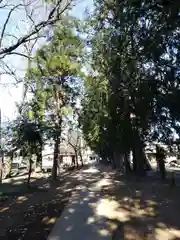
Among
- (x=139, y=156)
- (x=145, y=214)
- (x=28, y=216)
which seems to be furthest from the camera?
(x=139, y=156)

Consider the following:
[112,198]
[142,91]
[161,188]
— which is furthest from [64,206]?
[142,91]

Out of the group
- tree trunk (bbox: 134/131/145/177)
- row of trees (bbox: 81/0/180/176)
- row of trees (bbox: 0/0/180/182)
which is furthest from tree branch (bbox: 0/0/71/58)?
tree trunk (bbox: 134/131/145/177)

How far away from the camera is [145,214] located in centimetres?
848

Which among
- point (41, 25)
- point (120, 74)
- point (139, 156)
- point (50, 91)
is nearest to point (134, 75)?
point (120, 74)

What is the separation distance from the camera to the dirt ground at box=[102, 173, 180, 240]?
22.4ft

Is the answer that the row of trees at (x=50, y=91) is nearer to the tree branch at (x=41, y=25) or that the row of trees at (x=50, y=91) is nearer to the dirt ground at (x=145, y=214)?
the tree branch at (x=41, y=25)

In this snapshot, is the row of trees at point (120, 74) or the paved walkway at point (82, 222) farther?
the row of trees at point (120, 74)

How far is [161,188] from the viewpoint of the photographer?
12.7 meters

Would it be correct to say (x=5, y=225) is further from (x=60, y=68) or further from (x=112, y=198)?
(x=60, y=68)

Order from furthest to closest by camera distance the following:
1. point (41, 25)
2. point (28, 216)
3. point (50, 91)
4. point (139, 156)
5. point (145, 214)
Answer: point (50, 91), point (139, 156), point (41, 25), point (28, 216), point (145, 214)

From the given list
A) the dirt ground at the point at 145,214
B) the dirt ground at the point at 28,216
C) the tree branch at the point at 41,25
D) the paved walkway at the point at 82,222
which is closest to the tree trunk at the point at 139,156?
the dirt ground at the point at 145,214

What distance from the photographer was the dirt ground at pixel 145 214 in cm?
684

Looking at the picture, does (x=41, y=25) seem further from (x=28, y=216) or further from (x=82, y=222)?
(x=82, y=222)

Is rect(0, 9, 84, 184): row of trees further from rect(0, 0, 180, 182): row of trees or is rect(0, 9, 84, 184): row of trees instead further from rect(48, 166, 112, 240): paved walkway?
rect(48, 166, 112, 240): paved walkway
